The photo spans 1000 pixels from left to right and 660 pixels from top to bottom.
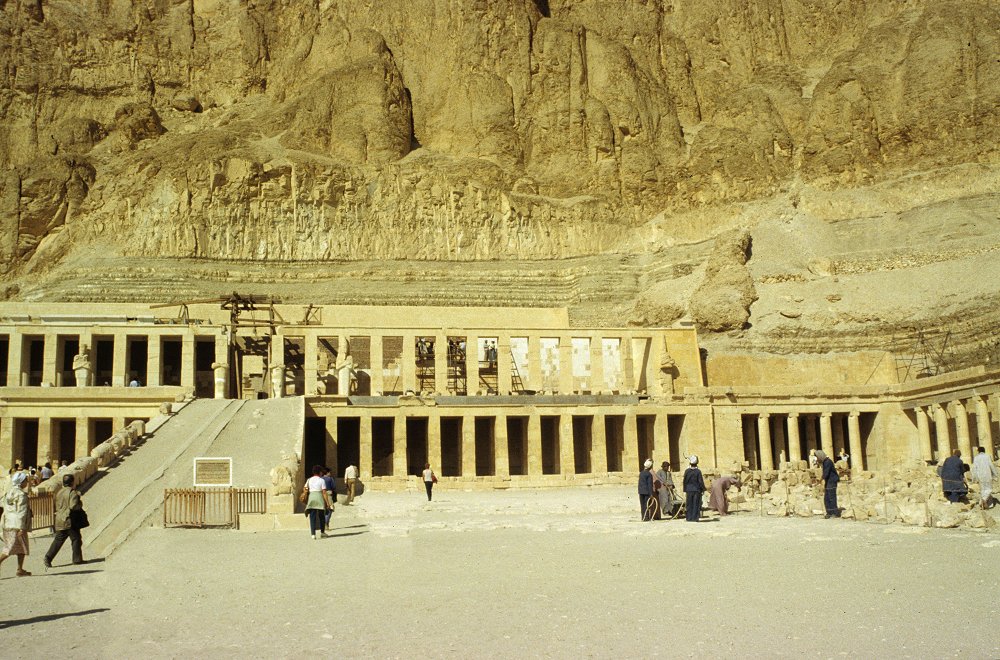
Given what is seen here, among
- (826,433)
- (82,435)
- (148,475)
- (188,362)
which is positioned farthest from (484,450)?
(148,475)

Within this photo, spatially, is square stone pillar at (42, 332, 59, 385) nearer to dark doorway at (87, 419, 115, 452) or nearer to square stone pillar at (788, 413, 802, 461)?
dark doorway at (87, 419, 115, 452)

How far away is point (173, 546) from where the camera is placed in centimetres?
1894

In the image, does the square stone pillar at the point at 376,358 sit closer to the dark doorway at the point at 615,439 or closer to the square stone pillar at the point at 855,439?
the dark doorway at the point at 615,439

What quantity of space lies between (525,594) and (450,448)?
31786 millimetres

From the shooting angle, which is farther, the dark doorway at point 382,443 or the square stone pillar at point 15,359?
the dark doorway at point 382,443

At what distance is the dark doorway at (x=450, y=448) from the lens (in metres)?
44.8

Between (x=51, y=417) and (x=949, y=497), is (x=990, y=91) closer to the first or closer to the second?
(x=949, y=497)

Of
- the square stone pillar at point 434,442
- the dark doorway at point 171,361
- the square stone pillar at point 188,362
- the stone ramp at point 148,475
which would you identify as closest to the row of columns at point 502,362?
the square stone pillar at point 434,442

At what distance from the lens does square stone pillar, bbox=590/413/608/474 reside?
40906 millimetres

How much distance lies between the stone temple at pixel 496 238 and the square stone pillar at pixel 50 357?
17cm

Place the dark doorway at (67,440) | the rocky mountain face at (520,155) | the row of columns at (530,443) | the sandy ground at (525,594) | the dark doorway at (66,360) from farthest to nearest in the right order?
the rocky mountain face at (520,155) < the dark doorway at (66,360) < the dark doorway at (67,440) < the row of columns at (530,443) < the sandy ground at (525,594)

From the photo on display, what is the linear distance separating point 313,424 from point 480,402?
7.03 metres

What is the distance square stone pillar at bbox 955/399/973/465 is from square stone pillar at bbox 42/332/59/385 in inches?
1416

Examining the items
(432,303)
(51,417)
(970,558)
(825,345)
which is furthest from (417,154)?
(970,558)
